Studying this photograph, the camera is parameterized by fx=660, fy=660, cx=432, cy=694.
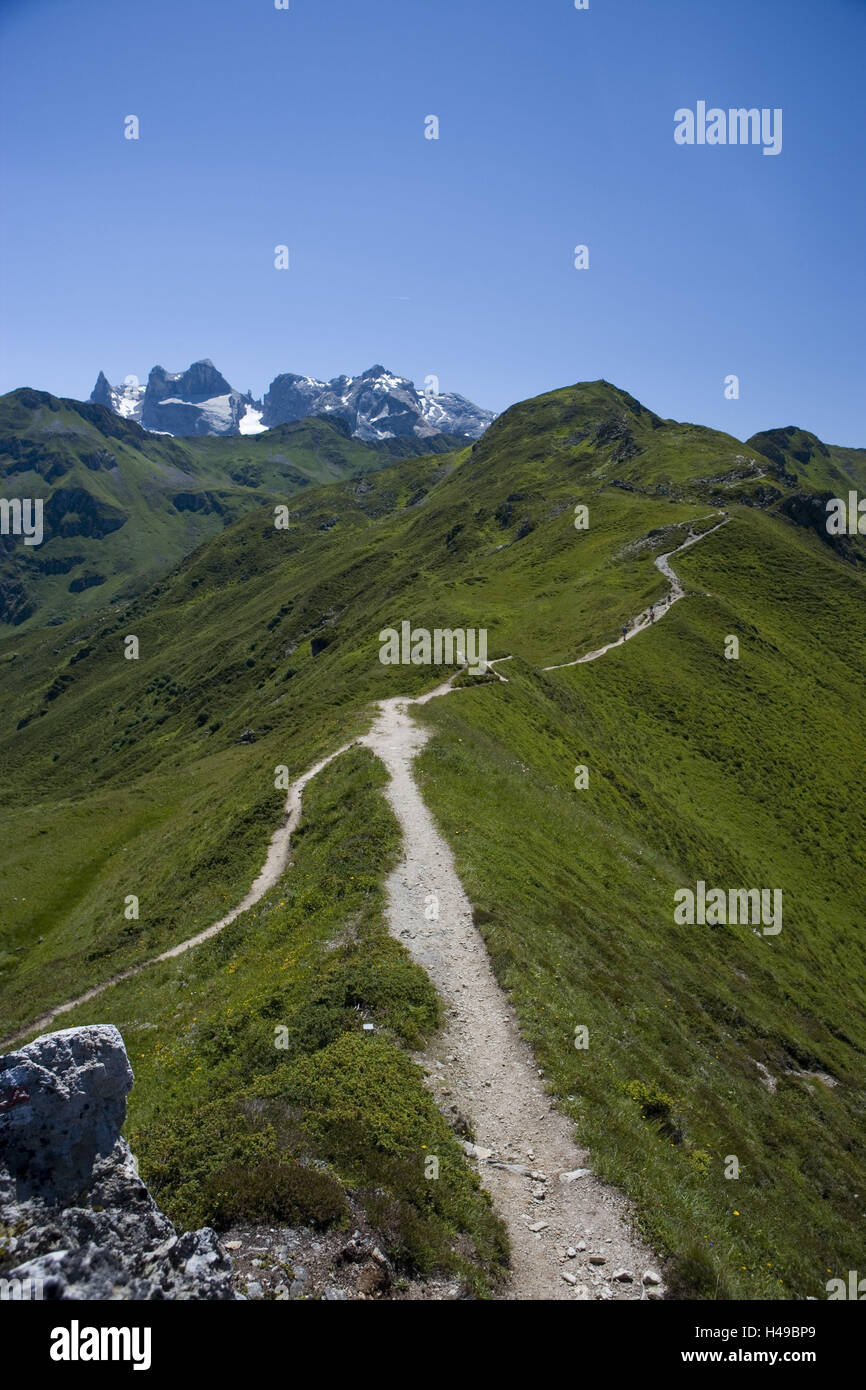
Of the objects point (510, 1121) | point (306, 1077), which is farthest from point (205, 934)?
point (510, 1121)

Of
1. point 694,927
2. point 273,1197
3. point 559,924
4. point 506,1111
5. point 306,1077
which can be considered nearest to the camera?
point 273,1197

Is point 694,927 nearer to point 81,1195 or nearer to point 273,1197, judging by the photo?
point 273,1197

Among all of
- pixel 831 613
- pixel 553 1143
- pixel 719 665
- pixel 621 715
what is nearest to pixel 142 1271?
pixel 553 1143

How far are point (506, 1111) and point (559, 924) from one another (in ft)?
40.6

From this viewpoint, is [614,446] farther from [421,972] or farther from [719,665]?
[421,972]

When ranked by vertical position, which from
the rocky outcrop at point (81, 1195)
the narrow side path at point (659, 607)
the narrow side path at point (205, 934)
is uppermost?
the narrow side path at point (659, 607)

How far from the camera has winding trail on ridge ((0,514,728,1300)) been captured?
11664 mm

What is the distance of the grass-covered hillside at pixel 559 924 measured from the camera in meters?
14.0

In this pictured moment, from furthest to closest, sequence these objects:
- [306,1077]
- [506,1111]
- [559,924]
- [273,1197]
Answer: [559,924]
[506,1111]
[306,1077]
[273,1197]

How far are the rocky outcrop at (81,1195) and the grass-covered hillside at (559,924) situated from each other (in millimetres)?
2823

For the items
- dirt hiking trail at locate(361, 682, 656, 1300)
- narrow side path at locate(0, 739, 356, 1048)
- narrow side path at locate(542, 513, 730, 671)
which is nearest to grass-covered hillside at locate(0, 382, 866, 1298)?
dirt hiking trail at locate(361, 682, 656, 1300)

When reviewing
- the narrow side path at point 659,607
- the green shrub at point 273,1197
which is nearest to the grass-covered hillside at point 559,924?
the green shrub at point 273,1197

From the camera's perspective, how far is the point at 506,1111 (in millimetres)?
15445

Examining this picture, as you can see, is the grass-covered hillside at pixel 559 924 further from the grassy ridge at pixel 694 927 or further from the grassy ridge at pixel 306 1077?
the grassy ridge at pixel 694 927
